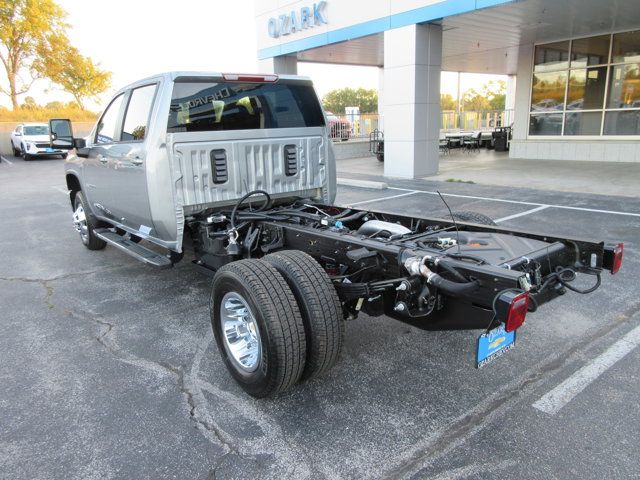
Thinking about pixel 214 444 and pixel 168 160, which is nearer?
pixel 214 444

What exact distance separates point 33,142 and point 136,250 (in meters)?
23.8

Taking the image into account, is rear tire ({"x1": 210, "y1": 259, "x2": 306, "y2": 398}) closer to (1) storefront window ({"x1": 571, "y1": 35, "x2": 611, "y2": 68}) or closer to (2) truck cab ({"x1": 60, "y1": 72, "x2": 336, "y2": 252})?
(2) truck cab ({"x1": 60, "y1": 72, "x2": 336, "y2": 252})

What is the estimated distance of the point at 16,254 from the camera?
719 cm

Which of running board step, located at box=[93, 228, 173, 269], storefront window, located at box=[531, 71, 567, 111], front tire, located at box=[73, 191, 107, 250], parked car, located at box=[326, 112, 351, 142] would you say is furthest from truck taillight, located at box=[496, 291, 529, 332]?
parked car, located at box=[326, 112, 351, 142]

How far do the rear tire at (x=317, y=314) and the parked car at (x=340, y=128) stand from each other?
21066 mm

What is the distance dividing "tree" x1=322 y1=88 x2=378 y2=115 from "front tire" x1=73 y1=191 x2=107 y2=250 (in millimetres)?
94810

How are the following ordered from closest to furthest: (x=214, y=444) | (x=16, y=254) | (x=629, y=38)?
(x=214, y=444) < (x=16, y=254) < (x=629, y=38)

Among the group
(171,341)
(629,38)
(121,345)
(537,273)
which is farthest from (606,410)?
(629,38)

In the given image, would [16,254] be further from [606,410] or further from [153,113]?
[606,410]

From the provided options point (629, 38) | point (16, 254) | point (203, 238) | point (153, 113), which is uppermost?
point (629, 38)

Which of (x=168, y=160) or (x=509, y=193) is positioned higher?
(x=168, y=160)

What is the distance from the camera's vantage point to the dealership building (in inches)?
515

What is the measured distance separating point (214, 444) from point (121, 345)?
1705 millimetres

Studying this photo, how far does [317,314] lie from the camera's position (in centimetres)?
300
